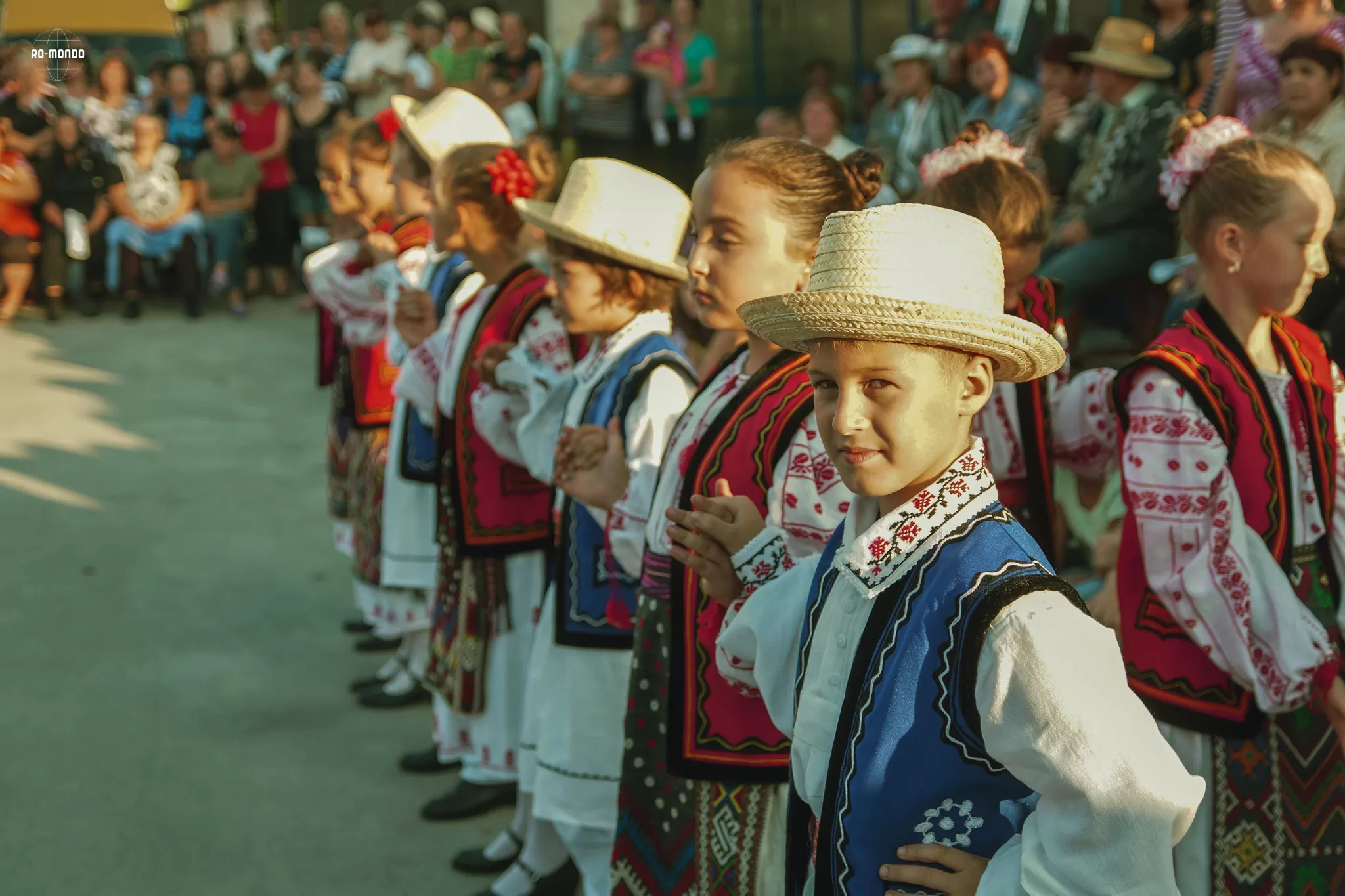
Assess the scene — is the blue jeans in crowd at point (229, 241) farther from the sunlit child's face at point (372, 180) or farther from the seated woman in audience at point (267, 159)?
the sunlit child's face at point (372, 180)

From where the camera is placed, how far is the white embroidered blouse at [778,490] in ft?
7.32

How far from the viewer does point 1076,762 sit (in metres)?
1.43

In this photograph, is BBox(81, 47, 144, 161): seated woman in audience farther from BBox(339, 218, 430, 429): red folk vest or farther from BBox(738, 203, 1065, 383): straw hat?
BBox(738, 203, 1065, 383): straw hat

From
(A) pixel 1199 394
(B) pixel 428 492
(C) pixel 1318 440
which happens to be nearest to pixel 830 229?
(A) pixel 1199 394

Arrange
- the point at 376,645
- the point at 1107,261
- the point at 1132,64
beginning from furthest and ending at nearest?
1. the point at 1132,64
2. the point at 1107,261
3. the point at 376,645

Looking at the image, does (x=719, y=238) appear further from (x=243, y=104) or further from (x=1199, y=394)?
(x=243, y=104)

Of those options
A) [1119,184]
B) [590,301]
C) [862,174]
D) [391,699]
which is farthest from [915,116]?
[862,174]

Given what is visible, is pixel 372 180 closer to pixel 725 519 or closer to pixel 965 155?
→ pixel 965 155

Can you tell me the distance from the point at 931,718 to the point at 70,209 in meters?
12.1

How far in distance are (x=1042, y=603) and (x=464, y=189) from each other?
2.80 m

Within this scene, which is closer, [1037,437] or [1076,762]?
[1076,762]

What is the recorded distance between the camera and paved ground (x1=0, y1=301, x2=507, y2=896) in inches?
159

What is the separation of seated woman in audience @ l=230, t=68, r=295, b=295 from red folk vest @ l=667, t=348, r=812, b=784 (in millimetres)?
11212

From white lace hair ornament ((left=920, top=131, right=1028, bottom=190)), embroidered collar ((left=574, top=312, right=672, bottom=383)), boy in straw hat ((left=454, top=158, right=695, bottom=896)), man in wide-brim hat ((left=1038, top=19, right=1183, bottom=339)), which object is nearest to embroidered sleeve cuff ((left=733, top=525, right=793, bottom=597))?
boy in straw hat ((left=454, top=158, right=695, bottom=896))
